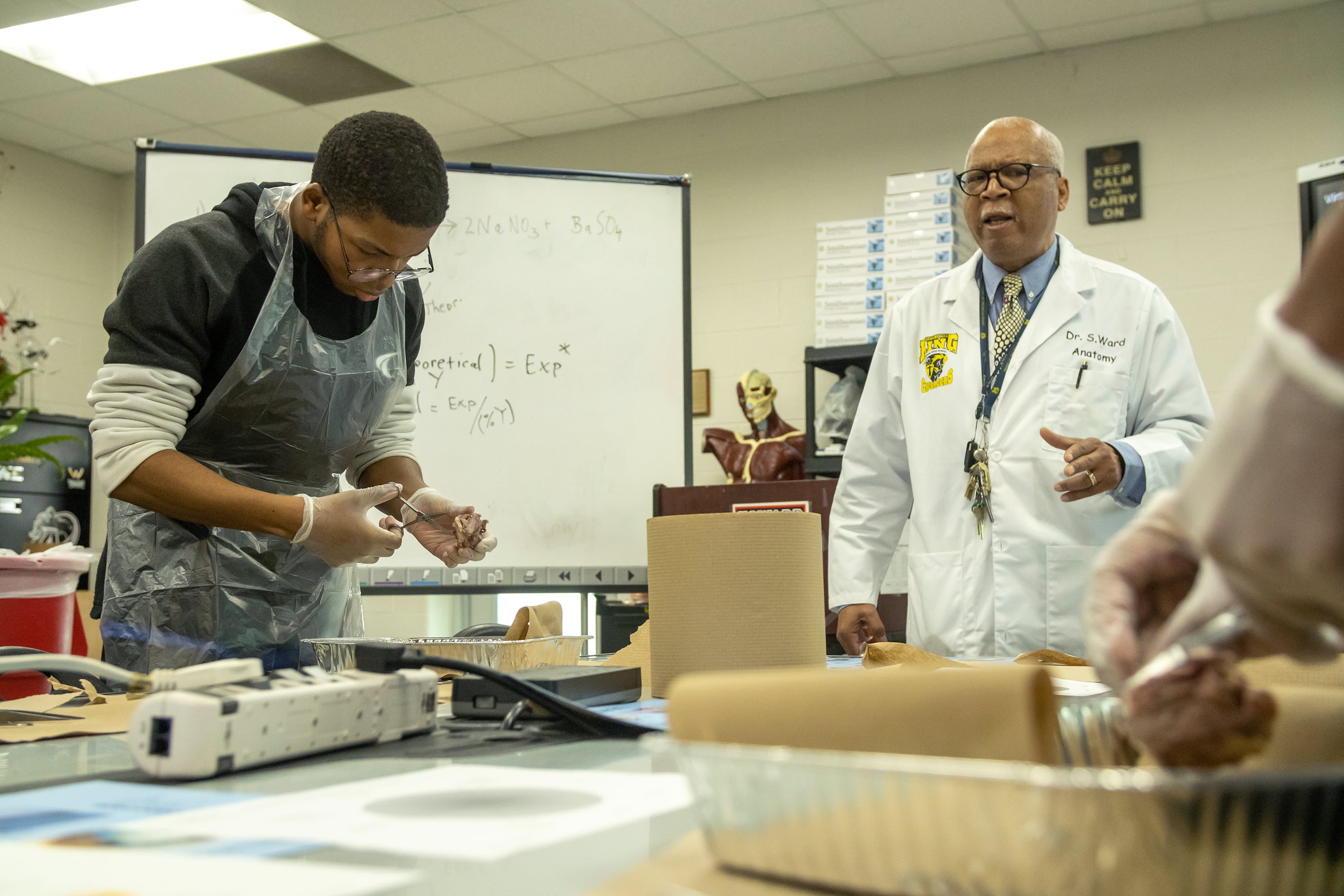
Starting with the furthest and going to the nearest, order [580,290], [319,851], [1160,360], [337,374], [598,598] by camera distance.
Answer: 1. [598,598]
2. [580,290]
3. [1160,360]
4. [337,374]
5. [319,851]

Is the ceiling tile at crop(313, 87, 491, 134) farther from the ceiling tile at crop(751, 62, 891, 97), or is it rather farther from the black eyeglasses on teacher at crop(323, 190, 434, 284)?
the black eyeglasses on teacher at crop(323, 190, 434, 284)

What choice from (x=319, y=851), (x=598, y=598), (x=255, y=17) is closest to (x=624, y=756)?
(x=319, y=851)

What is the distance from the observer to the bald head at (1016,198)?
6.82ft

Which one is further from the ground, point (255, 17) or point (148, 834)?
point (255, 17)

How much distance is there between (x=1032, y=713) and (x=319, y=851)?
300mm

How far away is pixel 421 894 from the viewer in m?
0.39

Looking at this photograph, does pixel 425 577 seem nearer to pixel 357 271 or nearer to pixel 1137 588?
pixel 357 271

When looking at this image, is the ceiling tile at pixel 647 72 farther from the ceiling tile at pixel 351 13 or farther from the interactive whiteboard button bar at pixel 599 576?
the interactive whiteboard button bar at pixel 599 576

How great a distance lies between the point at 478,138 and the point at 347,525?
3821mm

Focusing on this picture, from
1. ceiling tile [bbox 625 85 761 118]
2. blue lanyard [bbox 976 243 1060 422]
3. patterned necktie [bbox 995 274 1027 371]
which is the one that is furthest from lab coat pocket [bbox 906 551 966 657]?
ceiling tile [bbox 625 85 761 118]

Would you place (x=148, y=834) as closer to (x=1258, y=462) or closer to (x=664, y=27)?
(x=1258, y=462)

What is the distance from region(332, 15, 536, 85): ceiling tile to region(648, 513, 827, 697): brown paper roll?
129 inches

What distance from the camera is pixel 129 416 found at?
1.39 metres

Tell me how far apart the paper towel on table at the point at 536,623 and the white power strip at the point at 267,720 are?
1.41 ft
